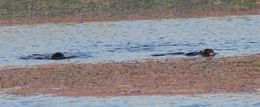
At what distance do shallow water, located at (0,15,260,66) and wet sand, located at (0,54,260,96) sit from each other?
1.97 m

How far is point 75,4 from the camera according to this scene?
4391 centimetres

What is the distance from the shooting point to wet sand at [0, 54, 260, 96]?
19172 millimetres

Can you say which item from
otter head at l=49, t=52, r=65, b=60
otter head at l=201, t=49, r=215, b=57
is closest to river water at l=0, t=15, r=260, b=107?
otter head at l=49, t=52, r=65, b=60

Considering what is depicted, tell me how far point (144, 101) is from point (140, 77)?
10.8ft

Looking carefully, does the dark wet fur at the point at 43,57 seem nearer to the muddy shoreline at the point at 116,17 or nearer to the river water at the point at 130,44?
the river water at the point at 130,44

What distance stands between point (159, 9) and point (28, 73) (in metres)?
19.9

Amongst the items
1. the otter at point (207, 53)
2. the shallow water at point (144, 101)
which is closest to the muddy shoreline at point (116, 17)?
the otter at point (207, 53)

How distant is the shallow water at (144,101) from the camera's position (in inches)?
675

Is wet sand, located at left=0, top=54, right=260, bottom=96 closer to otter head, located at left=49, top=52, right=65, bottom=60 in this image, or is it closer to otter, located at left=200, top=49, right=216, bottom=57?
otter, located at left=200, top=49, right=216, bottom=57

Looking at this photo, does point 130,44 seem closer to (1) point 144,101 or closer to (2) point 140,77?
(2) point 140,77

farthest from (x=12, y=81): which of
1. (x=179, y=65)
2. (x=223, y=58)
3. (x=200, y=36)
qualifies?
(x=200, y=36)

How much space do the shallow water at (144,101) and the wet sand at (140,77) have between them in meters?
0.56

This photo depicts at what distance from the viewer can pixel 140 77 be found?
21047 millimetres

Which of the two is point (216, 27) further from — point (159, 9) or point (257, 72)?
point (257, 72)
